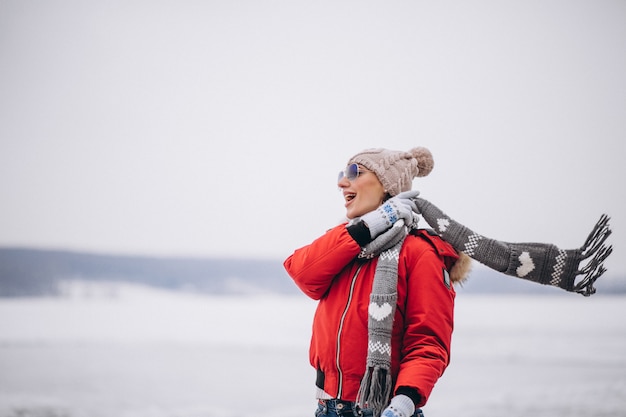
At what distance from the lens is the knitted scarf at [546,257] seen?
1.12 meters

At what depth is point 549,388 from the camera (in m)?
3.06

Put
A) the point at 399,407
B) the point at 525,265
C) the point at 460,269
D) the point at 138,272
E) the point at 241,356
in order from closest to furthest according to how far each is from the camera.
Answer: the point at 399,407 < the point at 525,265 < the point at 460,269 < the point at 241,356 < the point at 138,272

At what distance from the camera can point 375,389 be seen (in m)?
1.12

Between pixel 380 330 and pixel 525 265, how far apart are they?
12.7 inches

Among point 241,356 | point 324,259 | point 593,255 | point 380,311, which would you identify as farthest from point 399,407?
point 241,356

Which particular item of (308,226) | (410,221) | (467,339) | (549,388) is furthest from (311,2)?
(410,221)

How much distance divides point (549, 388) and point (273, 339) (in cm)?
168

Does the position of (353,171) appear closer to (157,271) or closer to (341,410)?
(341,410)

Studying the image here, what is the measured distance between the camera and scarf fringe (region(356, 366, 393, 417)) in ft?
3.67

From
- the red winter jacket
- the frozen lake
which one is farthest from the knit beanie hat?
the frozen lake

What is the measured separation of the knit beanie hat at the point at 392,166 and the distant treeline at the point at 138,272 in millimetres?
3010

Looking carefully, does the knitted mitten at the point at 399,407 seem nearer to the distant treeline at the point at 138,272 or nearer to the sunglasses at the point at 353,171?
the sunglasses at the point at 353,171

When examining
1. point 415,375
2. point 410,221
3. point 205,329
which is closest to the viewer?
point 415,375

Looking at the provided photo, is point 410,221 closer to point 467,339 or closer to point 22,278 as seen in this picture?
point 467,339
